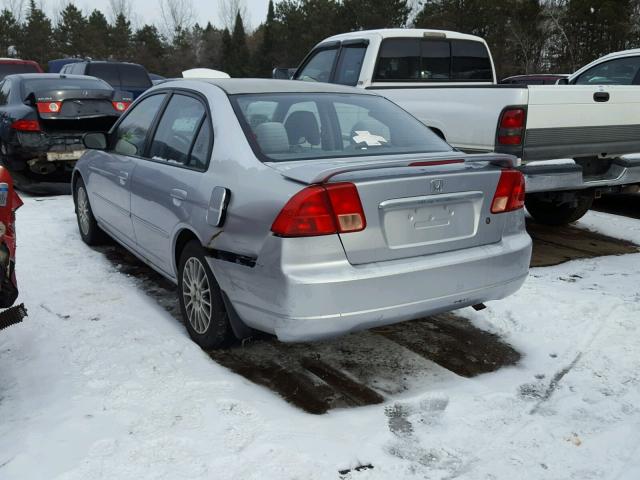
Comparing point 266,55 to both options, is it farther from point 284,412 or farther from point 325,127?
point 284,412

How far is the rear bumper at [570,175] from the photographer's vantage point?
5828 millimetres

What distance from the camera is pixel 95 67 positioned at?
687 inches

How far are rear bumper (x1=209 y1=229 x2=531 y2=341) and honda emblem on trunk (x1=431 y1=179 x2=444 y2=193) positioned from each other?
0.35 meters

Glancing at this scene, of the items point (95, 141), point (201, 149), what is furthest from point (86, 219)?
point (201, 149)

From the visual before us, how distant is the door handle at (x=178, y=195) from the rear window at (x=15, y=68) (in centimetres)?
1413

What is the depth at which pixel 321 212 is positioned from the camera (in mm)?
3109

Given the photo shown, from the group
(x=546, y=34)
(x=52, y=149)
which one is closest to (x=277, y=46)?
(x=546, y=34)

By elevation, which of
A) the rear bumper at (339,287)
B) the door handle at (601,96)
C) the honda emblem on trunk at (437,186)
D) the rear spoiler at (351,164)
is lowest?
the rear bumper at (339,287)

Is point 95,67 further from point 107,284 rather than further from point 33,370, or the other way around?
point 33,370

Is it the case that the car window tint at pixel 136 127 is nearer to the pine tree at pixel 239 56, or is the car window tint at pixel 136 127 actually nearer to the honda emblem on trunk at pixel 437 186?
the honda emblem on trunk at pixel 437 186

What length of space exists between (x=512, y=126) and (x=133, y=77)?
47.9ft

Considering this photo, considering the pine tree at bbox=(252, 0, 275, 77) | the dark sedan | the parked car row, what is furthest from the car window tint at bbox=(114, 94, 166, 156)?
the pine tree at bbox=(252, 0, 275, 77)

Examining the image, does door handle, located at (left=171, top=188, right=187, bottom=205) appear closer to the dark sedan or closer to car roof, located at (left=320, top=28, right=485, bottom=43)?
car roof, located at (left=320, top=28, right=485, bottom=43)

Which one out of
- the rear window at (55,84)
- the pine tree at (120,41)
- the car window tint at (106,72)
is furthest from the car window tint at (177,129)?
the pine tree at (120,41)
